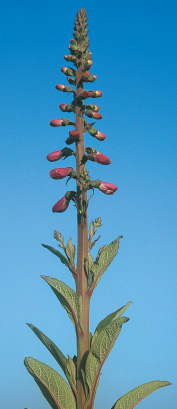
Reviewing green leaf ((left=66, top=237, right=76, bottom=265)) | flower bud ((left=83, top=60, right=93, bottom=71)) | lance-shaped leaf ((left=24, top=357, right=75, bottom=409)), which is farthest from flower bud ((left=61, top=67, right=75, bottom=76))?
lance-shaped leaf ((left=24, top=357, right=75, bottom=409))

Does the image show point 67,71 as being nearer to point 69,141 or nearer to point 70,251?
point 69,141

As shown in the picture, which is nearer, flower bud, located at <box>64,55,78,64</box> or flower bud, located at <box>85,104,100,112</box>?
flower bud, located at <box>85,104,100,112</box>

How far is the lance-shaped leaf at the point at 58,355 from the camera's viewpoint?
5.97m

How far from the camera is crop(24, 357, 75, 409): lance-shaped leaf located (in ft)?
18.8

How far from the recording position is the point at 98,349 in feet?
19.0

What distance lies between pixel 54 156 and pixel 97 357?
8.96ft

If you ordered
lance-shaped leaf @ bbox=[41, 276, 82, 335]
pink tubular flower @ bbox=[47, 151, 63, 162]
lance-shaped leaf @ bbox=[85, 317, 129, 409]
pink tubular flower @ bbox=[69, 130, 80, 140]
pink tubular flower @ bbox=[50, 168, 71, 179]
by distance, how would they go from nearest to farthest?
lance-shaped leaf @ bbox=[85, 317, 129, 409] < lance-shaped leaf @ bbox=[41, 276, 82, 335] < pink tubular flower @ bbox=[50, 168, 71, 179] < pink tubular flower @ bbox=[69, 130, 80, 140] < pink tubular flower @ bbox=[47, 151, 63, 162]

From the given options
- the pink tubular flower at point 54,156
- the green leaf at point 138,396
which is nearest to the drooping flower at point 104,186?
the pink tubular flower at point 54,156

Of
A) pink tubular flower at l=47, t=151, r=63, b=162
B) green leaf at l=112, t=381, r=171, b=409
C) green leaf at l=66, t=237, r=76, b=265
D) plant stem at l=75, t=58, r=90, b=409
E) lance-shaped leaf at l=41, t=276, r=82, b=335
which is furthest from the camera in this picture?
pink tubular flower at l=47, t=151, r=63, b=162

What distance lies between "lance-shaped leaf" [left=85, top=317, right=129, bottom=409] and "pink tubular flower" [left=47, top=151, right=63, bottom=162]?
7.92 feet

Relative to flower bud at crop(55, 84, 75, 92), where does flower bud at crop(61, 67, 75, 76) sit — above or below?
above

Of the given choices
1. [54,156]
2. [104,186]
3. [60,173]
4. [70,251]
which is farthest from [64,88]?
[70,251]

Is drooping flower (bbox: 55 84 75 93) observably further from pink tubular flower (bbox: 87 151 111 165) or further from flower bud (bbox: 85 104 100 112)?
pink tubular flower (bbox: 87 151 111 165)

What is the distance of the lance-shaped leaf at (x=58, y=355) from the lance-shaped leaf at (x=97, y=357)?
0.24 metres
